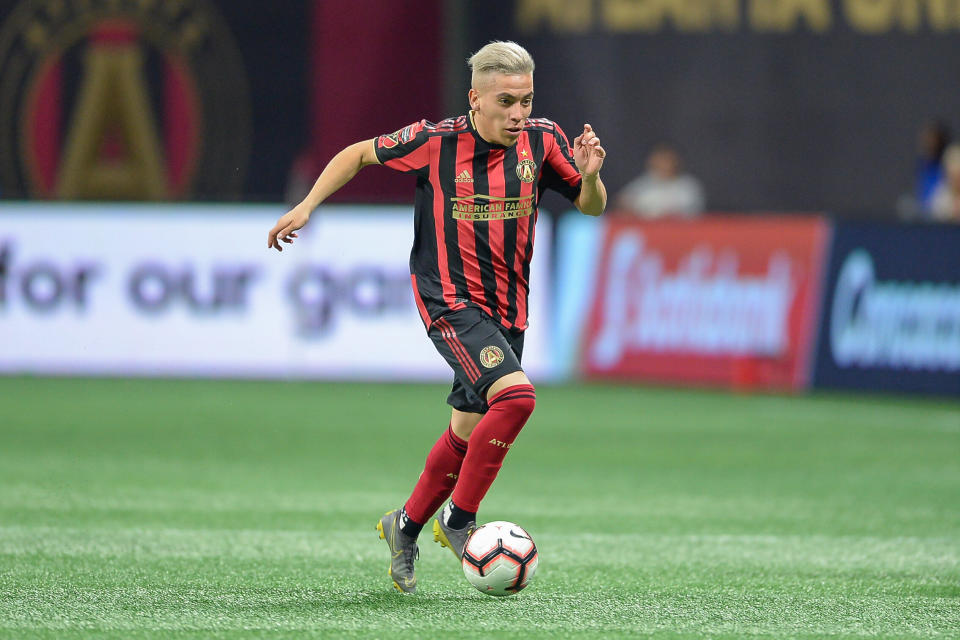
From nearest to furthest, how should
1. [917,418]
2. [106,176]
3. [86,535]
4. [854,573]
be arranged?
[854,573] < [86,535] < [917,418] < [106,176]

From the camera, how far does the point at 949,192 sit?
13.9m

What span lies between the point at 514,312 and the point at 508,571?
0.93 m

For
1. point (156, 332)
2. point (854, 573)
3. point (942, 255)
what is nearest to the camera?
point (854, 573)

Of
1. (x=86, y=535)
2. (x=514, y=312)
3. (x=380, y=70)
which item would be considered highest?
(x=380, y=70)

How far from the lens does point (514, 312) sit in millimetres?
5582

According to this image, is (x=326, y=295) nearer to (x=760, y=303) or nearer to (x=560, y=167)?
(x=760, y=303)

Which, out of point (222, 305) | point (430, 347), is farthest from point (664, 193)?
point (222, 305)

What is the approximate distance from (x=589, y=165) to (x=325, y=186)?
89 centimetres

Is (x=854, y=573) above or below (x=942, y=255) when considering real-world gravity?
below

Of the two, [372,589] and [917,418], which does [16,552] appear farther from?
[917,418]

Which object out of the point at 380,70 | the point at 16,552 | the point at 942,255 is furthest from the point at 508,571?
the point at 380,70

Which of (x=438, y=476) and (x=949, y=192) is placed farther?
(x=949, y=192)

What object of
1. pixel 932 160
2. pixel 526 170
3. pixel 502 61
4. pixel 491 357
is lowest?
pixel 491 357

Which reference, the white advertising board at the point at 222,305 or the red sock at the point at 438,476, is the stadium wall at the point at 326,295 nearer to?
the white advertising board at the point at 222,305
